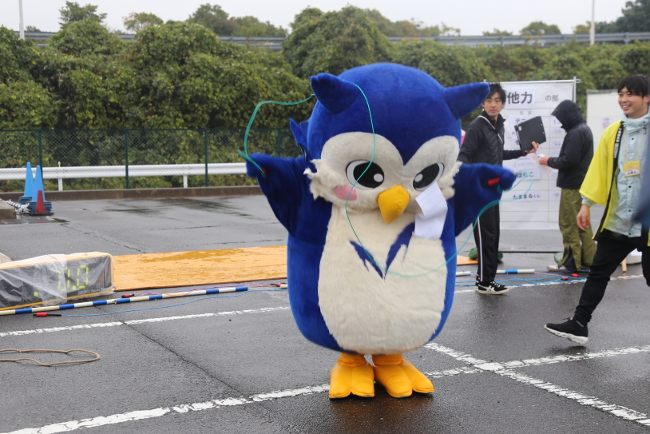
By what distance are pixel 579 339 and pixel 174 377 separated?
2853 mm

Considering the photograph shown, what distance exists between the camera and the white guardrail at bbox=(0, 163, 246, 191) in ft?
57.2

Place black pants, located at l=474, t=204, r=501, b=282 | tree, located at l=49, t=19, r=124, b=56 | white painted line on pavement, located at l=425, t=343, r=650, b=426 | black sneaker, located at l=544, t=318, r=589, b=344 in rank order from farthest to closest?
tree, located at l=49, t=19, r=124, b=56
black pants, located at l=474, t=204, r=501, b=282
black sneaker, located at l=544, t=318, r=589, b=344
white painted line on pavement, located at l=425, t=343, r=650, b=426

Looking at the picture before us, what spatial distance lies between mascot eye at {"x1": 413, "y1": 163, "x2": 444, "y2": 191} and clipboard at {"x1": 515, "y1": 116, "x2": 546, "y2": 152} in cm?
498

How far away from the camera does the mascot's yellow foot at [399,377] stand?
398cm

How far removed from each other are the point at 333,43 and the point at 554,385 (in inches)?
841

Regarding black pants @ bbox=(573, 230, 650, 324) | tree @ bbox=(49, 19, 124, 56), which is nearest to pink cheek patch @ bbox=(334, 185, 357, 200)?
black pants @ bbox=(573, 230, 650, 324)

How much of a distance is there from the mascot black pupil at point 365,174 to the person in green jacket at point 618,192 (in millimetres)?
2135

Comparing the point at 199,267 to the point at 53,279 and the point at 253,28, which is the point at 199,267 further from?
the point at 253,28

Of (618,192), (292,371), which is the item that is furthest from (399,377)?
A: (618,192)

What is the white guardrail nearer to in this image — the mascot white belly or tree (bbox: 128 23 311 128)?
tree (bbox: 128 23 311 128)

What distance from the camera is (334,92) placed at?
349 cm

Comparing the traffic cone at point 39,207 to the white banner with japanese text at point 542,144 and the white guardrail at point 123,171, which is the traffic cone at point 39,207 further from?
the white banner with japanese text at point 542,144

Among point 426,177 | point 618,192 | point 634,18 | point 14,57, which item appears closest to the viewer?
point 426,177

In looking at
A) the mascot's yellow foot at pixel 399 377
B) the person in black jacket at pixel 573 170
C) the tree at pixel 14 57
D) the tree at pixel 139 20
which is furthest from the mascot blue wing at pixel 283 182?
the tree at pixel 139 20
